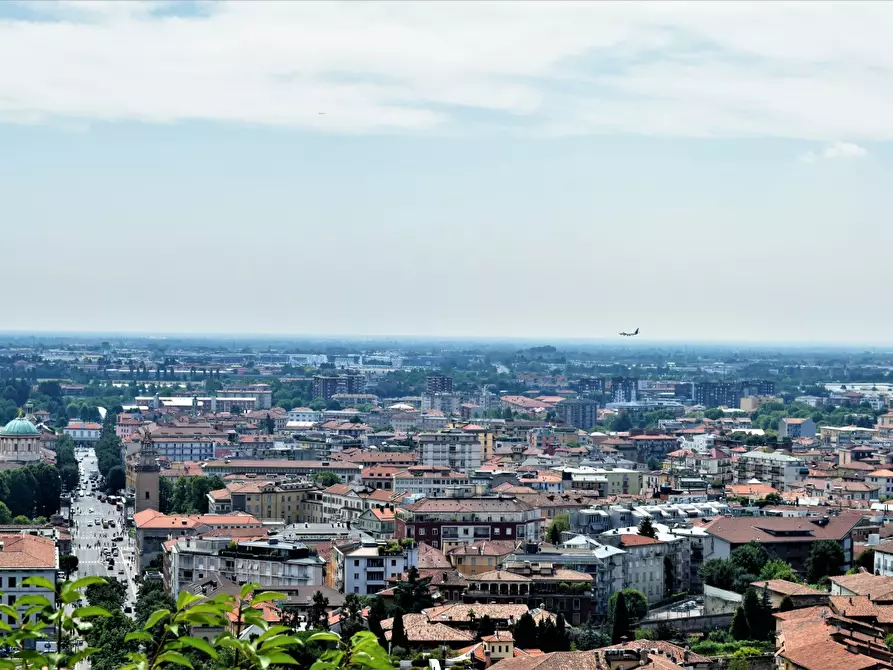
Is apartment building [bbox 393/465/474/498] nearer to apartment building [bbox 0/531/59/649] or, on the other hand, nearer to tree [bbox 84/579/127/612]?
tree [bbox 84/579/127/612]

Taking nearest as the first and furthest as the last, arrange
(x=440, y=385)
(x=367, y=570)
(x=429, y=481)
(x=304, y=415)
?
(x=367, y=570) → (x=429, y=481) → (x=304, y=415) → (x=440, y=385)

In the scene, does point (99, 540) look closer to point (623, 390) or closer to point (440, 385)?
point (440, 385)

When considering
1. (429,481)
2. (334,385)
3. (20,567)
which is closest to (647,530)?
(429,481)

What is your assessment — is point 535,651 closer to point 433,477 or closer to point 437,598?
point 437,598

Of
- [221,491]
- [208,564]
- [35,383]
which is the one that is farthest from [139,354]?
[208,564]

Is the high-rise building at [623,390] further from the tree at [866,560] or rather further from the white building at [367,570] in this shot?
the white building at [367,570]

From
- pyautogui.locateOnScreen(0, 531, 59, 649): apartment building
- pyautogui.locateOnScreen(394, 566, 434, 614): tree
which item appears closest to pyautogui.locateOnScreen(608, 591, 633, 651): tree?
pyautogui.locateOnScreen(394, 566, 434, 614): tree

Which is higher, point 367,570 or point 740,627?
point 367,570
